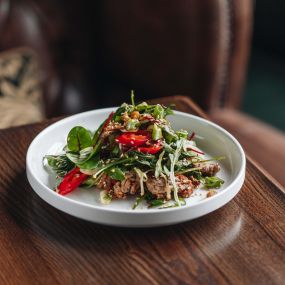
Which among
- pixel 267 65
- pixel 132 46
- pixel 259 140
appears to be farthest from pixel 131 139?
pixel 267 65

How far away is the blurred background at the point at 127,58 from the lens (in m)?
2.19

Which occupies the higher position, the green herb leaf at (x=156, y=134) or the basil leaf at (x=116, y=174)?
the green herb leaf at (x=156, y=134)

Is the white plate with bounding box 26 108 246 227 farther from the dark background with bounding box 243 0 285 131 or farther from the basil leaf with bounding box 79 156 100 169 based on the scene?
the dark background with bounding box 243 0 285 131

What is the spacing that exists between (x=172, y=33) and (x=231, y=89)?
1.15ft

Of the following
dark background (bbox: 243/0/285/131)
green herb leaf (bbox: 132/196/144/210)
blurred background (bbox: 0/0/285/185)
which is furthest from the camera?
dark background (bbox: 243/0/285/131)

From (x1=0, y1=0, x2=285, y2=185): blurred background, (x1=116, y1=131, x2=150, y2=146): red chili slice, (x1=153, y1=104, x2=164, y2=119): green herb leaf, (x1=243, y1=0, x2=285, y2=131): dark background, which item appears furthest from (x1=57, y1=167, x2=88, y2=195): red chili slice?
(x1=243, y1=0, x2=285, y2=131): dark background

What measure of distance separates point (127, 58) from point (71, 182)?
1449 millimetres

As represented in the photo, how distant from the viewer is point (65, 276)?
0.95 m

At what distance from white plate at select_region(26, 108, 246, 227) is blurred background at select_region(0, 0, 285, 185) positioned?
72 centimetres

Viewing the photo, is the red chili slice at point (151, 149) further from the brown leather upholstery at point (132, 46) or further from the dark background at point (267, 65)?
the dark background at point (267, 65)

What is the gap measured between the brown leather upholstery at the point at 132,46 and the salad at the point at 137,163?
1.08 meters

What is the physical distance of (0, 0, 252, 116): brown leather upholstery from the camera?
88.2 inches

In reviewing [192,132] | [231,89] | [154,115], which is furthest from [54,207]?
[231,89]

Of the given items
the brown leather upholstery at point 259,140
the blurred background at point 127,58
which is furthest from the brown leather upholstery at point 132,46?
the brown leather upholstery at point 259,140
